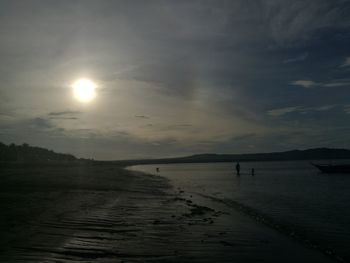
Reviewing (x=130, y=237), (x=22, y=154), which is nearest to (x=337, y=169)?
(x=130, y=237)

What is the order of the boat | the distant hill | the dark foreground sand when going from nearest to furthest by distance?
the dark foreground sand, the boat, the distant hill

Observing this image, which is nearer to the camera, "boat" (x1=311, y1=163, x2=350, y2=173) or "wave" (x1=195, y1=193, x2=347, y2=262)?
"wave" (x1=195, y1=193, x2=347, y2=262)

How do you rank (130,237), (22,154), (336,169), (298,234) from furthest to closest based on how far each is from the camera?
(22,154) → (336,169) → (298,234) → (130,237)

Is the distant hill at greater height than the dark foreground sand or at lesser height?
greater

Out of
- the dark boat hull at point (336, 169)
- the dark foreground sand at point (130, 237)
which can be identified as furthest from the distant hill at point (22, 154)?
the dark foreground sand at point (130, 237)

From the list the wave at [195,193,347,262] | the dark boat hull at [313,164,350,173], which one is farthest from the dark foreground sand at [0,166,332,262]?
the dark boat hull at [313,164,350,173]

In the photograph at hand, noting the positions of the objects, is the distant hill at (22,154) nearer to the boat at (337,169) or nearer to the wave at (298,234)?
the boat at (337,169)

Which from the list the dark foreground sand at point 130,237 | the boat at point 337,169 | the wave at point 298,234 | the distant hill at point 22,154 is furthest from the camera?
the distant hill at point 22,154

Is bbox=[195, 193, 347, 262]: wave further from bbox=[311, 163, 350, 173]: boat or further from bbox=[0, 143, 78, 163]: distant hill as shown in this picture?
bbox=[0, 143, 78, 163]: distant hill

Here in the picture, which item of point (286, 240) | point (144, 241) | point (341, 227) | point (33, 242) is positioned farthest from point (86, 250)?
point (341, 227)

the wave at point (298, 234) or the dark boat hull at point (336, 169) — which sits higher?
the dark boat hull at point (336, 169)

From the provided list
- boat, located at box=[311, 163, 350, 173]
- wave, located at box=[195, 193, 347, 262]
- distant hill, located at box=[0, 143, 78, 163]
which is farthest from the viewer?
distant hill, located at box=[0, 143, 78, 163]

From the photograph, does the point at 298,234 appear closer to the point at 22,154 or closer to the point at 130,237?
the point at 130,237

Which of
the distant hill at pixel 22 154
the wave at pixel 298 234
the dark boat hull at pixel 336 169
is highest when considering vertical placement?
the distant hill at pixel 22 154
